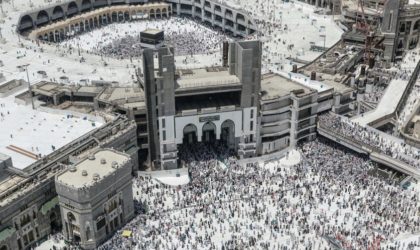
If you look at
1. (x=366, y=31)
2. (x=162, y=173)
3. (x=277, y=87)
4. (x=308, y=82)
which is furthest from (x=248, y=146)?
(x=366, y=31)

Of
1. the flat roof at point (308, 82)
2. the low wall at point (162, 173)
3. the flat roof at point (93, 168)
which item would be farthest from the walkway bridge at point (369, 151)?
the flat roof at point (93, 168)

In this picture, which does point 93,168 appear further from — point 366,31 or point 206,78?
point 366,31

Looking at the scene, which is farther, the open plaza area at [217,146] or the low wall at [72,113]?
the low wall at [72,113]

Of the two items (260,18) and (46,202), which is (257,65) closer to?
(46,202)

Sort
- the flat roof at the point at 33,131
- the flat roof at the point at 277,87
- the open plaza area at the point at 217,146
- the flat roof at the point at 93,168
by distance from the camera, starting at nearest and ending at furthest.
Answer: the flat roof at the point at 93,168, the open plaza area at the point at 217,146, the flat roof at the point at 33,131, the flat roof at the point at 277,87

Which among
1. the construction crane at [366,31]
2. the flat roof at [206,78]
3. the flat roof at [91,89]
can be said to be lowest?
the flat roof at [91,89]

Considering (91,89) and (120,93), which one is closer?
(120,93)

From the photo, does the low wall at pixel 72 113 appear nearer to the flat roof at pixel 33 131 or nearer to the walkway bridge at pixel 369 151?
the flat roof at pixel 33 131
